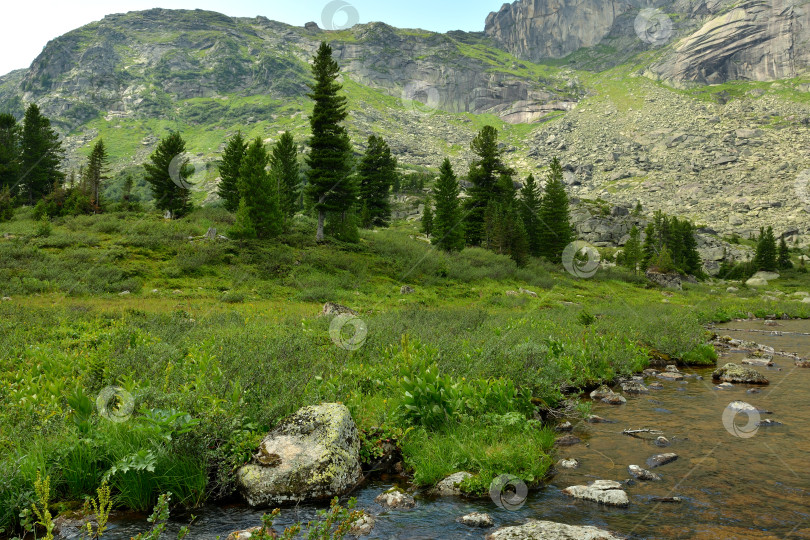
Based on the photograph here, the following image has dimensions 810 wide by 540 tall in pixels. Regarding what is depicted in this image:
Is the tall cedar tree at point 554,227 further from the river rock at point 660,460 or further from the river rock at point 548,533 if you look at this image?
the river rock at point 548,533

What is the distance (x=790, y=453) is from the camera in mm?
7121

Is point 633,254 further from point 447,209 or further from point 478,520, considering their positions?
point 478,520

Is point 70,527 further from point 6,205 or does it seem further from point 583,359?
point 6,205

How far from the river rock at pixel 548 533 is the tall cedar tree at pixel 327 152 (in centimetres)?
3518

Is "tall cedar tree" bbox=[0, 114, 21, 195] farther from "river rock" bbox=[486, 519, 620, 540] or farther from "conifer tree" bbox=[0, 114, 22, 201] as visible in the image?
"river rock" bbox=[486, 519, 620, 540]

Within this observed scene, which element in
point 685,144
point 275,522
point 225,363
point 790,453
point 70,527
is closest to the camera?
point 70,527

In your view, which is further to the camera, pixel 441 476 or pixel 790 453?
pixel 790 453

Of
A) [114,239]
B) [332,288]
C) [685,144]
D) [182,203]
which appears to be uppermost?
[685,144]

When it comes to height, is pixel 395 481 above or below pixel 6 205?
below

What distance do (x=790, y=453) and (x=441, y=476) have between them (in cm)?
604

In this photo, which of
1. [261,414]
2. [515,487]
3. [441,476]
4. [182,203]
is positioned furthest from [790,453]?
[182,203]

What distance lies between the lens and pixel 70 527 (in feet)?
15.1

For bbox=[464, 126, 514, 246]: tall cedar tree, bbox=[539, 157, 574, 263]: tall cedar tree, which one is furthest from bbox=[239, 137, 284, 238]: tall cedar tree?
bbox=[539, 157, 574, 263]: tall cedar tree

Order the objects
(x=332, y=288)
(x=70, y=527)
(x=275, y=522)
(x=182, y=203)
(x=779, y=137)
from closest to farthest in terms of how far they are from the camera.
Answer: (x=70, y=527)
(x=275, y=522)
(x=332, y=288)
(x=182, y=203)
(x=779, y=137)
